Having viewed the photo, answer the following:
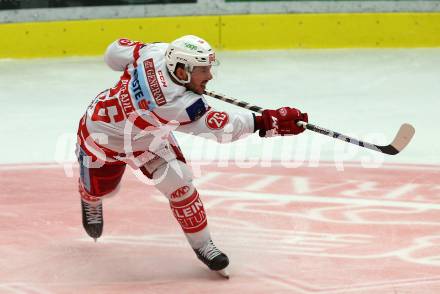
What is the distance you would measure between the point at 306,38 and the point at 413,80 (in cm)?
200

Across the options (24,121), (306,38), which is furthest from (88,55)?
(24,121)

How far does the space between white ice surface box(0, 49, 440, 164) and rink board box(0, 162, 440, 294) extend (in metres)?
0.43

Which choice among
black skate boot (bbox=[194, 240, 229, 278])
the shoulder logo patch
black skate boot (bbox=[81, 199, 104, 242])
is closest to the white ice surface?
black skate boot (bbox=[81, 199, 104, 242])

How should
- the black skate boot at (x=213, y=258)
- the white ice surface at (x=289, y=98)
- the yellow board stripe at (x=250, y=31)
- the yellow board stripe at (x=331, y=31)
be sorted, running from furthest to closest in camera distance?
the yellow board stripe at (x=331, y=31) → the yellow board stripe at (x=250, y=31) → the white ice surface at (x=289, y=98) → the black skate boot at (x=213, y=258)

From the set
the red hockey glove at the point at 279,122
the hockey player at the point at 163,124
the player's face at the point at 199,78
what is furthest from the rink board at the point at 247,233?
the player's face at the point at 199,78

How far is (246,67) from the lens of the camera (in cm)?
1041

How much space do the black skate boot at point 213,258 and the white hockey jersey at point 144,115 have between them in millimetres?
467

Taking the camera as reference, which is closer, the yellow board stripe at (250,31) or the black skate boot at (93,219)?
the black skate boot at (93,219)

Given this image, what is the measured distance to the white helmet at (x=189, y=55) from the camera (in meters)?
4.38

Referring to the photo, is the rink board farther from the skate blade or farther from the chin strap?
the chin strap

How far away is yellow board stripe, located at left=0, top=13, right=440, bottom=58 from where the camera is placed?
10.9m

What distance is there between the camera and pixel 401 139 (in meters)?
4.84

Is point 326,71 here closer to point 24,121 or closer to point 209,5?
point 209,5

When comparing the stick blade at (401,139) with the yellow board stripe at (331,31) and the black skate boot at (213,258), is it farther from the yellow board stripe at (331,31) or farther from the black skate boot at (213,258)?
the yellow board stripe at (331,31)
